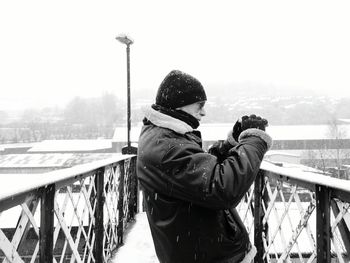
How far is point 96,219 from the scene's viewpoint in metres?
3.65

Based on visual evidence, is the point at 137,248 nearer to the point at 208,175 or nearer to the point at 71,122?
the point at 208,175

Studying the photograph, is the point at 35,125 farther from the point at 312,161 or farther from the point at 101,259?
the point at 101,259

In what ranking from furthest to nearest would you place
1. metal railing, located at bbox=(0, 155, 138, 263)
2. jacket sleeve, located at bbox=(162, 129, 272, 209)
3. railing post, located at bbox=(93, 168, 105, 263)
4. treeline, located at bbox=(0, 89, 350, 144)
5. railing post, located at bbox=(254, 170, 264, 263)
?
treeline, located at bbox=(0, 89, 350, 144) < railing post, located at bbox=(93, 168, 105, 263) < railing post, located at bbox=(254, 170, 264, 263) < metal railing, located at bbox=(0, 155, 138, 263) < jacket sleeve, located at bbox=(162, 129, 272, 209)

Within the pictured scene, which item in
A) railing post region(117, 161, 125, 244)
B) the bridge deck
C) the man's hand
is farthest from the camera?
railing post region(117, 161, 125, 244)

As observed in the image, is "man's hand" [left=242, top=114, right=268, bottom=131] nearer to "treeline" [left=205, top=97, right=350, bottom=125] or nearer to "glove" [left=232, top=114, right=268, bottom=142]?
"glove" [left=232, top=114, right=268, bottom=142]

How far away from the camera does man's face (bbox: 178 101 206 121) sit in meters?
1.82

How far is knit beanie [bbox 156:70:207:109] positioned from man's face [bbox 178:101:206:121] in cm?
2

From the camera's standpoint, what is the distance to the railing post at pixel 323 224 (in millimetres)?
1959

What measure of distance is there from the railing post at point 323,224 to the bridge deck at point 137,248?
106 inches

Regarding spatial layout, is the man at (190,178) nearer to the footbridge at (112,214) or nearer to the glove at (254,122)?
the glove at (254,122)

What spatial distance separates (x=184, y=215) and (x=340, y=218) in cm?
81

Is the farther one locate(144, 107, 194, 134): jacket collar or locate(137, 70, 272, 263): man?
locate(144, 107, 194, 134): jacket collar

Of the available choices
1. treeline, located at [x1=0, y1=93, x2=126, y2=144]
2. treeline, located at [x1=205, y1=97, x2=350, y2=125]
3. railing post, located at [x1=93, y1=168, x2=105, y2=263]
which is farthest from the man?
treeline, located at [x1=205, y1=97, x2=350, y2=125]

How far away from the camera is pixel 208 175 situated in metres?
1.50
